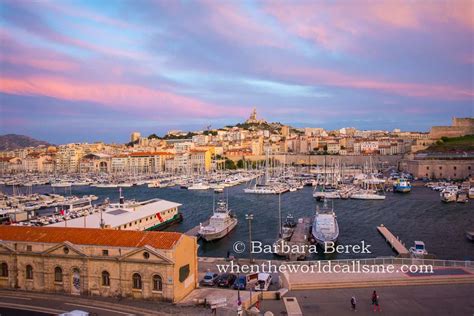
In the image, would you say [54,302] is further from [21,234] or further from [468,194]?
[468,194]

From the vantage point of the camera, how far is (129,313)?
31.4 feet

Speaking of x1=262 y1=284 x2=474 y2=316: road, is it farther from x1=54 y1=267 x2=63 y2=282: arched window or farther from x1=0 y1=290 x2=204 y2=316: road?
x1=54 y1=267 x2=63 y2=282: arched window

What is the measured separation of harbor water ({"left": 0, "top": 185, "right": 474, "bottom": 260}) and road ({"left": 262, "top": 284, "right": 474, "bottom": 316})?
7.74 meters

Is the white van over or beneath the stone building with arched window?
beneath

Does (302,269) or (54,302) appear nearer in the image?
(54,302)

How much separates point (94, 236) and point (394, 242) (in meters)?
13.7

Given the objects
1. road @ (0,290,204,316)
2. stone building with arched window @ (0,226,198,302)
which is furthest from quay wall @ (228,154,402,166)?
road @ (0,290,204,316)

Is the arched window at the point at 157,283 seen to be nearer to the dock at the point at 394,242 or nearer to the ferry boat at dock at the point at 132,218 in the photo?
the ferry boat at dock at the point at 132,218

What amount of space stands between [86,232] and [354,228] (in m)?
16.8

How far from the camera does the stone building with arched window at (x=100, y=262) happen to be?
10375mm

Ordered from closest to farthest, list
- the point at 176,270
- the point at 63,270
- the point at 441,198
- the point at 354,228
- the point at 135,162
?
the point at 176,270, the point at 63,270, the point at 354,228, the point at 441,198, the point at 135,162

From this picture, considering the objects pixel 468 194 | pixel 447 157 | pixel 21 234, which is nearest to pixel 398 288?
pixel 21 234

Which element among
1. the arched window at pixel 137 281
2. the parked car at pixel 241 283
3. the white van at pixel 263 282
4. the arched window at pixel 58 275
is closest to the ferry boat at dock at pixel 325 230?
the white van at pixel 263 282

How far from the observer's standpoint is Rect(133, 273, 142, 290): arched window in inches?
414
